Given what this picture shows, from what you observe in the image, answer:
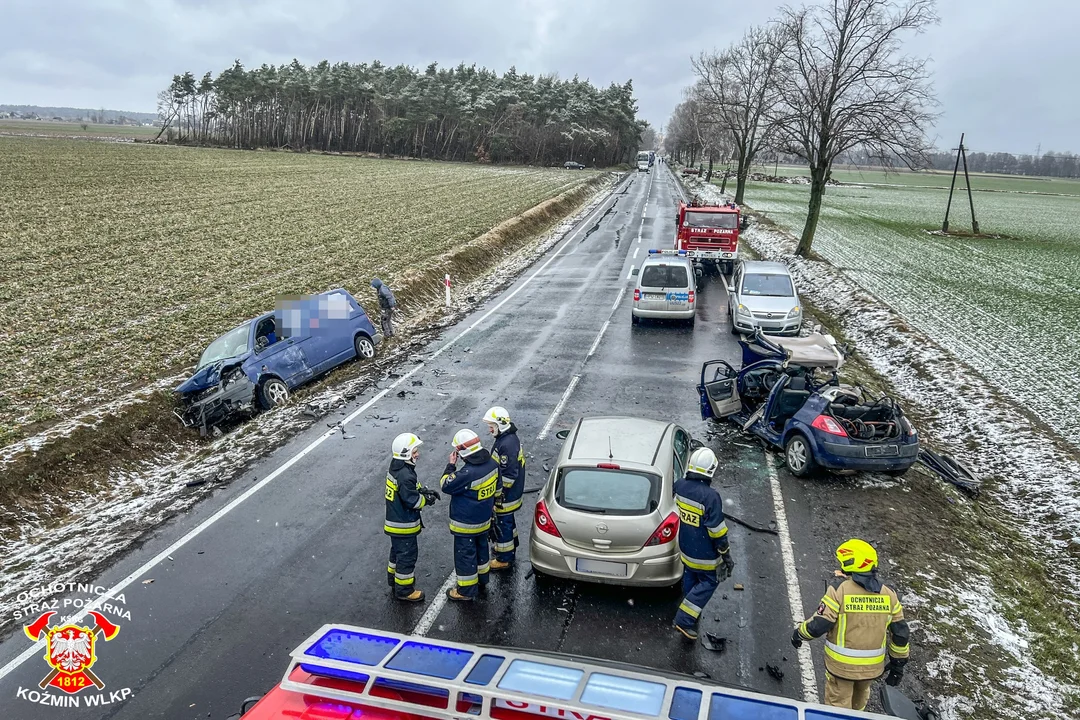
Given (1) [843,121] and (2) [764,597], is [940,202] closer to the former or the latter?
(1) [843,121]

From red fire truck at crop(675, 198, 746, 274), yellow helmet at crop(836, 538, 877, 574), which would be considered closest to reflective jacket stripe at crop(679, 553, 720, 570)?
yellow helmet at crop(836, 538, 877, 574)

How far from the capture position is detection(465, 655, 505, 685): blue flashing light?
3432 mm

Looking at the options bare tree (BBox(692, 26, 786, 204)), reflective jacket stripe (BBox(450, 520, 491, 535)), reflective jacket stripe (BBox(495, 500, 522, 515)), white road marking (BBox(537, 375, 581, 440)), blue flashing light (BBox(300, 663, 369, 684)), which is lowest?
white road marking (BBox(537, 375, 581, 440))

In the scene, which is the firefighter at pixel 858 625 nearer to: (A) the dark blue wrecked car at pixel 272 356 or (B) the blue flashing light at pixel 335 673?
(B) the blue flashing light at pixel 335 673

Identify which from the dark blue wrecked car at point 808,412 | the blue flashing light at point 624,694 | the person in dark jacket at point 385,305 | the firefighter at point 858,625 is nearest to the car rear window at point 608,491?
the firefighter at point 858,625

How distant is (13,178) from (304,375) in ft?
142

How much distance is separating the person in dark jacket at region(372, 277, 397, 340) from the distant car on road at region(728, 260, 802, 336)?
8.64m

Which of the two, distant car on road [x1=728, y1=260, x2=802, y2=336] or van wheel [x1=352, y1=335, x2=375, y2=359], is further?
distant car on road [x1=728, y1=260, x2=802, y2=336]

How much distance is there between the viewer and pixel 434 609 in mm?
6672

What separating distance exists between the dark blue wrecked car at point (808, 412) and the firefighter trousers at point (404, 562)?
18.3 feet

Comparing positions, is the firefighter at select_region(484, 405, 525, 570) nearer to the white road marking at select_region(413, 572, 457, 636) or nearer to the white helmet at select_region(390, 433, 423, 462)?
the white road marking at select_region(413, 572, 457, 636)

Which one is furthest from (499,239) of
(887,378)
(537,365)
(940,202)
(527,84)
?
(527,84)

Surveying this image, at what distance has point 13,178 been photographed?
43062mm

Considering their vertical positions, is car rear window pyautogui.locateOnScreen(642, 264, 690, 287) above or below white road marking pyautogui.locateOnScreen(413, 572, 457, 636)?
above
